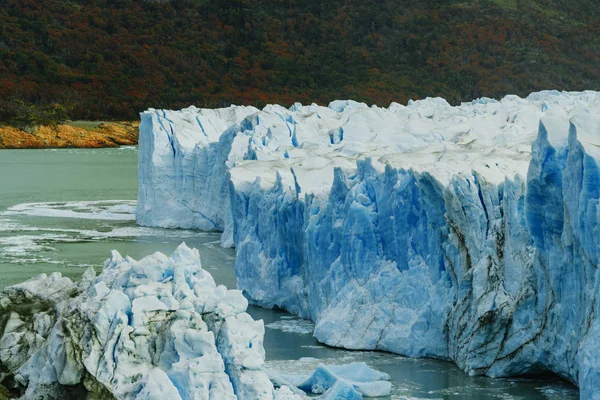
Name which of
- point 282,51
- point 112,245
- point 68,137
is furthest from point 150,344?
point 282,51

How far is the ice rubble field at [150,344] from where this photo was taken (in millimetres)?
6789

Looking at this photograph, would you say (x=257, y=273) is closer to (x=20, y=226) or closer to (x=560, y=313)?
(x=560, y=313)

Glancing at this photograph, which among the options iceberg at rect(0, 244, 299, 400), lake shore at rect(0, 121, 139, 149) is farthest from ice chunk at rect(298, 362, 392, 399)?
lake shore at rect(0, 121, 139, 149)

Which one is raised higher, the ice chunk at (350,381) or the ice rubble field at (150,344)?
the ice rubble field at (150,344)

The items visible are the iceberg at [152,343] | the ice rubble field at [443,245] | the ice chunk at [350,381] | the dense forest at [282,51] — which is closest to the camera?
the iceberg at [152,343]

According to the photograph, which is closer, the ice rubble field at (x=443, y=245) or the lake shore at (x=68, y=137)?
the ice rubble field at (x=443, y=245)

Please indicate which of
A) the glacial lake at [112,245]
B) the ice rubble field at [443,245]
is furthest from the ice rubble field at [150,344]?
the ice rubble field at [443,245]

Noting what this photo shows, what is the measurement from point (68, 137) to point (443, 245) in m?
40.7

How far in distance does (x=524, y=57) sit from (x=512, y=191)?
175ft

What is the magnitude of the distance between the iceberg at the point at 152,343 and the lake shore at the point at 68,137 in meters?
40.2

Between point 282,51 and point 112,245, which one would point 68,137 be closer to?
point 282,51

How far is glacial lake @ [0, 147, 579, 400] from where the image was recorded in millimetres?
8797

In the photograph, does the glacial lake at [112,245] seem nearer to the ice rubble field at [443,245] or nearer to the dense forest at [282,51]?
the ice rubble field at [443,245]

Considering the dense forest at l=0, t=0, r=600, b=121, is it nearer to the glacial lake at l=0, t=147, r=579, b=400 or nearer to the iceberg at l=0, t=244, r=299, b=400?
the glacial lake at l=0, t=147, r=579, b=400
